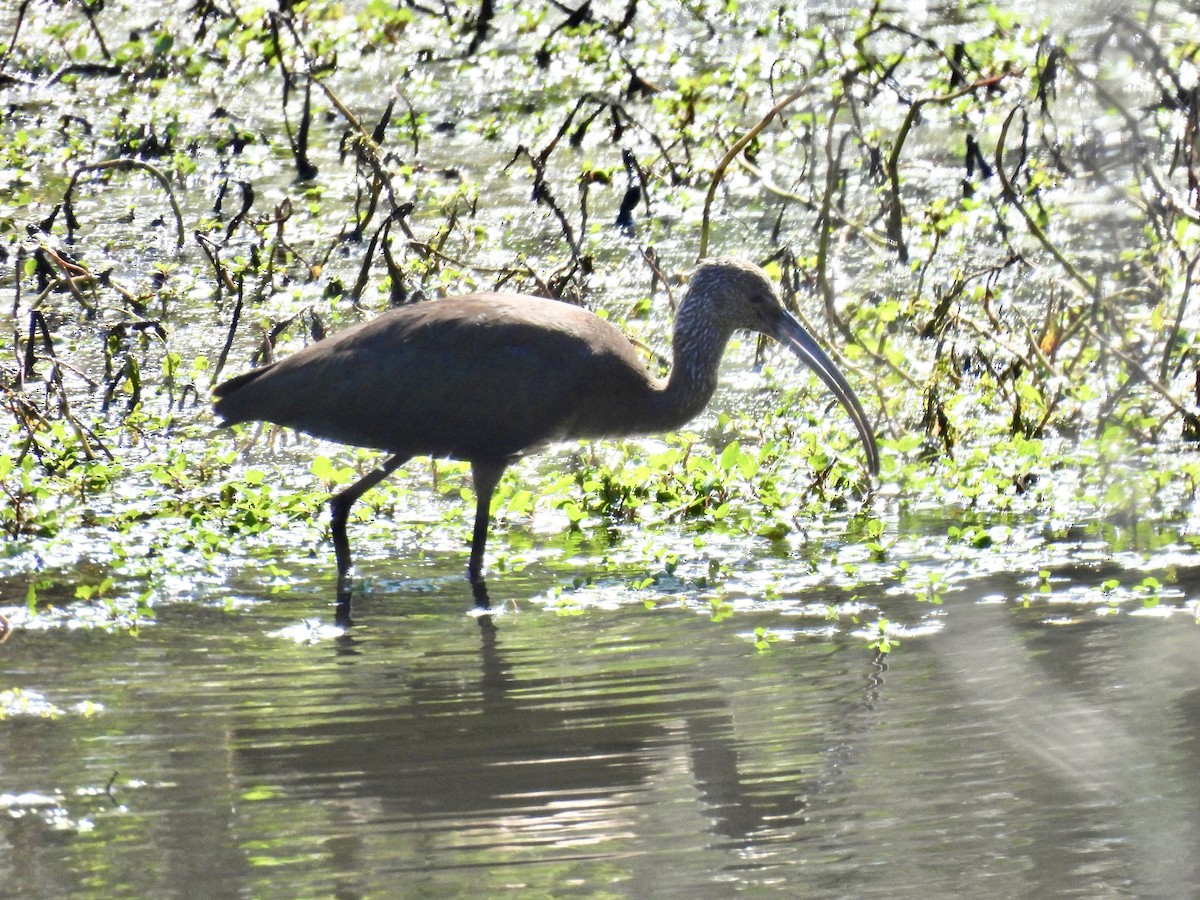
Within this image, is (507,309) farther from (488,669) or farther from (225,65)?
(225,65)

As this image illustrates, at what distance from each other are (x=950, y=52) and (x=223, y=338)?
4526 millimetres

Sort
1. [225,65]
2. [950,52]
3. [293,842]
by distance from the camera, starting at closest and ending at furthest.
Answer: [293,842], [950,52], [225,65]

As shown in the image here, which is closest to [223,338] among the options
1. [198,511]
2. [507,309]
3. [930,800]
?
[198,511]

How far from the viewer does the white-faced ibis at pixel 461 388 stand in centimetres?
659

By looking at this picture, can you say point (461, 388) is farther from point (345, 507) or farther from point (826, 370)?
point (826, 370)

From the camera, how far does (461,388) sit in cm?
660

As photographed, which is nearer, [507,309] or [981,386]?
[507,309]

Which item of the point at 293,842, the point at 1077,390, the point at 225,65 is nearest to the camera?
the point at 293,842

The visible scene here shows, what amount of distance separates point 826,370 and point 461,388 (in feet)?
4.41

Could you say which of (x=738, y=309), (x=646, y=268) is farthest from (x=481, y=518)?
(x=646, y=268)

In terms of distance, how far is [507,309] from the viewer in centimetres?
670

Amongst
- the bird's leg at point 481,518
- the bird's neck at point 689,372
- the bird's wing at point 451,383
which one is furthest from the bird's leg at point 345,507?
the bird's neck at point 689,372

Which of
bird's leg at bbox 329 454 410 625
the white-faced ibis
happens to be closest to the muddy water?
bird's leg at bbox 329 454 410 625

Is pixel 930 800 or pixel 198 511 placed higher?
pixel 198 511
